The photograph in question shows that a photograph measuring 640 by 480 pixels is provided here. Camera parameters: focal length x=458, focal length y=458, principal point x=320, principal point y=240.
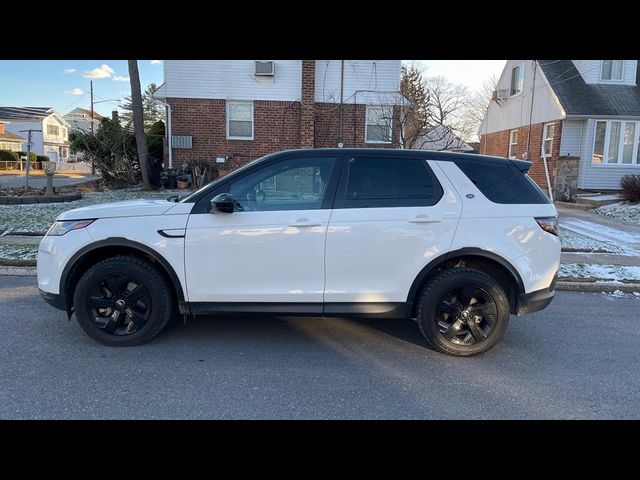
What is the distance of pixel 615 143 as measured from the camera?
17.3 meters

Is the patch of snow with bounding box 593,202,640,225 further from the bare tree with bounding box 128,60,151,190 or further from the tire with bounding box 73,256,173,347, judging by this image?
the bare tree with bounding box 128,60,151,190

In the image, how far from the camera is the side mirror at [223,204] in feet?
12.7

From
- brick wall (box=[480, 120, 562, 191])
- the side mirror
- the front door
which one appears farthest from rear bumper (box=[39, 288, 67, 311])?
brick wall (box=[480, 120, 562, 191])

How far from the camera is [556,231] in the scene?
162 inches

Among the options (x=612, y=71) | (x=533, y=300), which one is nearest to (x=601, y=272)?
(x=533, y=300)

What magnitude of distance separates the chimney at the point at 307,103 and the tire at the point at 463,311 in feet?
44.0

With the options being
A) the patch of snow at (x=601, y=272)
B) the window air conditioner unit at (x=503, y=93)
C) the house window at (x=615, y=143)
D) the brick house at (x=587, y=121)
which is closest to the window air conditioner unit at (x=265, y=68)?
the brick house at (x=587, y=121)

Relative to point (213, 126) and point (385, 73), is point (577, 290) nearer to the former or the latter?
point (385, 73)

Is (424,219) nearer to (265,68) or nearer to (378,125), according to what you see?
(378,125)

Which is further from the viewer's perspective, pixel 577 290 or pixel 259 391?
pixel 577 290

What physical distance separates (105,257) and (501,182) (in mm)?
3701
